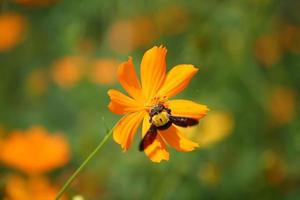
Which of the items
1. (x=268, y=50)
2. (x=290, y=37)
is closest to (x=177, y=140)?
(x=268, y=50)

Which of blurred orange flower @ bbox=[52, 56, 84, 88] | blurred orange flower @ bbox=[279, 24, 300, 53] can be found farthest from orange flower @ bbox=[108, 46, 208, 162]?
blurred orange flower @ bbox=[279, 24, 300, 53]

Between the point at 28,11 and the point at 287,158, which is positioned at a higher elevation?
the point at 28,11

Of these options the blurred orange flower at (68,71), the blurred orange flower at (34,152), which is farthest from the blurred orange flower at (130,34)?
the blurred orange flower at (34,152)

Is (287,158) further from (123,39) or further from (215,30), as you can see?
(123,39)

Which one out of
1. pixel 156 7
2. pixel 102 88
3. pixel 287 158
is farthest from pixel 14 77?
pixel 287 158

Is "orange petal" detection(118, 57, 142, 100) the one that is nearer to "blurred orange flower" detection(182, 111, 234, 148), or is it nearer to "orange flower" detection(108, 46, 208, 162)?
"orange flower" detection(108, 46, 208, 162)

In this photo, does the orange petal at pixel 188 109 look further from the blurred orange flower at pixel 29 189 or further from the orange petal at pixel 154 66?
the blurred orange flower at pixel 29 189
